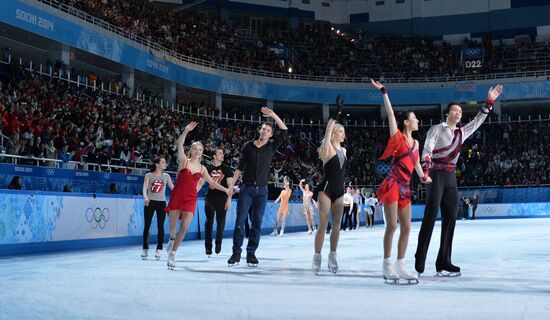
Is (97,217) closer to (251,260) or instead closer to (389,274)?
(251,260)

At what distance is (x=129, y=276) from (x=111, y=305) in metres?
2.67

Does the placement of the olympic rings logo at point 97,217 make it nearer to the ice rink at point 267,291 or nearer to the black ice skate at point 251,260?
the ice rink at point 267,291

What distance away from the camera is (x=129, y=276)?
809 centimetres

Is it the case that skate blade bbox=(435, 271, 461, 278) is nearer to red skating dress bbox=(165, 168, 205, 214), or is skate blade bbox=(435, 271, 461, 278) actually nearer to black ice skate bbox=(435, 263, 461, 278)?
black ice skate bbox=(435, 263, 461, 278)

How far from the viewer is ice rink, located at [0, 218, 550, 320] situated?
5.00 m

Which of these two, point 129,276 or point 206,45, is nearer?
point 129,276

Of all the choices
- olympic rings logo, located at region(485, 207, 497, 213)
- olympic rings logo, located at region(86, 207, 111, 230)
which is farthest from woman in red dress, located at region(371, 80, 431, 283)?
olympic rings logo, located at region(485, 207, 497, 213)

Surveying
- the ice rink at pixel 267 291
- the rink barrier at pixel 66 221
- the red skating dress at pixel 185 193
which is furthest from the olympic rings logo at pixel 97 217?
the red skating dress at pixel 185 193

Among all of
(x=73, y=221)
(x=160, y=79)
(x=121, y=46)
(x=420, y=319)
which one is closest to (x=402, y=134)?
(x=420, y=319)

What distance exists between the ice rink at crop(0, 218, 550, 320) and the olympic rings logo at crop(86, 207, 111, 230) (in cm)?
417

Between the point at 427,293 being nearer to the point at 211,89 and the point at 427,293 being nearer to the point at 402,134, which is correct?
the point at 402,134

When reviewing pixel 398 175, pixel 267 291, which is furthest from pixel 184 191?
pixel 398 175

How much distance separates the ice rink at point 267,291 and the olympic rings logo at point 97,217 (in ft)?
13.7

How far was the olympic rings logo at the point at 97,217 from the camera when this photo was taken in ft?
48.2
